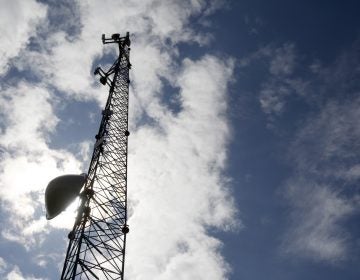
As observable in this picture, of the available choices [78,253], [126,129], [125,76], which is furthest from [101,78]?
[78,253]

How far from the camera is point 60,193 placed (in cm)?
1402

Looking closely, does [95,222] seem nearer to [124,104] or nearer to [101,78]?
[124,104]

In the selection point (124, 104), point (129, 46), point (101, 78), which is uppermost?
point (129, 46)

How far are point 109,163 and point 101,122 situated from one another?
312cm

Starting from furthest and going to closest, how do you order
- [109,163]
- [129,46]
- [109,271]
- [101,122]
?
1. [129,46]
2. [101,122]
3. [109,163]
4. [109,271]

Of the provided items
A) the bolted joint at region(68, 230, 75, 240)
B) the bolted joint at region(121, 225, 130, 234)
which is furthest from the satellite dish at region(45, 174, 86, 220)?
the bolted joint at region(121, 225, 130, 234)

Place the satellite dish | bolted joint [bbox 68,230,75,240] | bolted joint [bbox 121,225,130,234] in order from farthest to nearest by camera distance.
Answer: bolted joint [bbox 121,225,130,234], the satellite dish, bolted joint [bbox 68,230,75,240]

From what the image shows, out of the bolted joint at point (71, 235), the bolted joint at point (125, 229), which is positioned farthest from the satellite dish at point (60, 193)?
the bolted joint at point (125, 229)

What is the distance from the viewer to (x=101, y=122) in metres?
19.8

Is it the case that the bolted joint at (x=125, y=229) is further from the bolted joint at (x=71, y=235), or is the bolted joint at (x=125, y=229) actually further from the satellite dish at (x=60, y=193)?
the satellite dish at (x=60, y=193)

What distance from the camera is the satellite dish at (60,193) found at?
46.1 feet

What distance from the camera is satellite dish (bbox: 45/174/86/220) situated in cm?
1405

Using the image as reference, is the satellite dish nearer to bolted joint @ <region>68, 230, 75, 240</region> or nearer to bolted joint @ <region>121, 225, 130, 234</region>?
bolted joint @ <region>68, 230, 75, 240</region>

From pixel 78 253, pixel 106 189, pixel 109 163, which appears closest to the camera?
pixel 78 253
